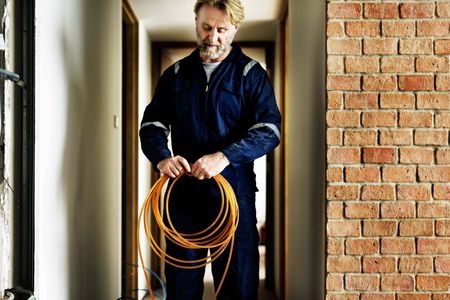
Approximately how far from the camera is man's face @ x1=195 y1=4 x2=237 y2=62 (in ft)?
7.42

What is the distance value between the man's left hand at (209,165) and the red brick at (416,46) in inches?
31.2

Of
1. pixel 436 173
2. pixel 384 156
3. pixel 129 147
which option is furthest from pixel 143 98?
pixel 436 173

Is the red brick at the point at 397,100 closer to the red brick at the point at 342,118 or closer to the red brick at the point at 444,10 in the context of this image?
the red brick at the point at 342,118

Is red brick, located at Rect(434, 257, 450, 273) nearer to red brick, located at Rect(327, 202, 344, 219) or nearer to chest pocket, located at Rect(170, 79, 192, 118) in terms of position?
red brick, located at Rect(327, 202, 344, 219)

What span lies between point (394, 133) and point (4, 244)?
57.0 inches

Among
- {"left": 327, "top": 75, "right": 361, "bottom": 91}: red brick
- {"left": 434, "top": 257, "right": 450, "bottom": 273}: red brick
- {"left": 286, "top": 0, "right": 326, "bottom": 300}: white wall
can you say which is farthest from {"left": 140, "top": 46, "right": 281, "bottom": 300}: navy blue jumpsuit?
{"left": 434, "top": 257, "right": 450, "bottom": 273}: red brick

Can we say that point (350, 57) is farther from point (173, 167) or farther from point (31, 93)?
point (31, 93)

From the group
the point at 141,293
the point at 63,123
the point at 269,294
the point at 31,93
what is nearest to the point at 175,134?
the point at 63,123

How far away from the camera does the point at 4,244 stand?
5.99ft

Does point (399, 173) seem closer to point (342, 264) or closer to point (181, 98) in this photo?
point (342, 264)

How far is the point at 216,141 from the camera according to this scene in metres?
2.28

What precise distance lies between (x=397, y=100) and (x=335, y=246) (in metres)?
0.59

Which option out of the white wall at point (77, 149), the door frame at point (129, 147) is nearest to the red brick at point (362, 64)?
the white wall at point (77, 149)

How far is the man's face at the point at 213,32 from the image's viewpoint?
226 centimetres
